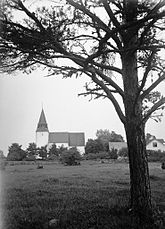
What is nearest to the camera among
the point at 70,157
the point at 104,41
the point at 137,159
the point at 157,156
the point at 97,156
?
the point at 104,41

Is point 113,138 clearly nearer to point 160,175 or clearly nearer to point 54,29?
point 160,175

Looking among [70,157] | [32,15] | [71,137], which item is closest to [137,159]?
[32,15]

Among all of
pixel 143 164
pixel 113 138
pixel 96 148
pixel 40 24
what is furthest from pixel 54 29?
pixel 96 148

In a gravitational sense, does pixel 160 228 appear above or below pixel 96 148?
below

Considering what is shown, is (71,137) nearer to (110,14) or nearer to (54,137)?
(54,137)

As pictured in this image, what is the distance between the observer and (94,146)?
6996mm

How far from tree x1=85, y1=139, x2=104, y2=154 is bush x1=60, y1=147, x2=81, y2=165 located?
70 centimetres

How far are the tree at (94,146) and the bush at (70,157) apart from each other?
697 mm

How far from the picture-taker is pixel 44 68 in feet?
9.82

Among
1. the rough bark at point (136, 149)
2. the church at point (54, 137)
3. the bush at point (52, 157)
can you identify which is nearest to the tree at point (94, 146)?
the church at point (54, 137)

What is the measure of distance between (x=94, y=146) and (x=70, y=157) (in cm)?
144

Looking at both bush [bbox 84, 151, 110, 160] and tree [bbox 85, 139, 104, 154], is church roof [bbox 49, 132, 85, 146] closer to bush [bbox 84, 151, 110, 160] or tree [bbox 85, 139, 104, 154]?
tree [bbox 85, 139, 104, 154]

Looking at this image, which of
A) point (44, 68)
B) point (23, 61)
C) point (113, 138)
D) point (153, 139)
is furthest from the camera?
point (113, 138)

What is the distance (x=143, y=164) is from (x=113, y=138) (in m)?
3.34
